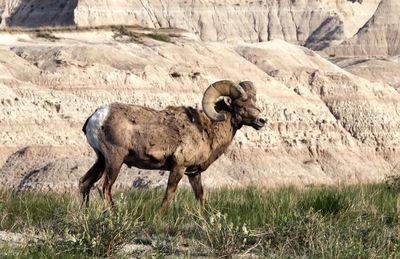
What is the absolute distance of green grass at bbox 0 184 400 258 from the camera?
7258mm

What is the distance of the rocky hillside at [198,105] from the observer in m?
29.9

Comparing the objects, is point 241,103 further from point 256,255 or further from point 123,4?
point 123,4

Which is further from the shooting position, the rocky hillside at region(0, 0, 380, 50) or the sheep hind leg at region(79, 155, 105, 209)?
the rocky hillside at region(0, 0, 380, 50)

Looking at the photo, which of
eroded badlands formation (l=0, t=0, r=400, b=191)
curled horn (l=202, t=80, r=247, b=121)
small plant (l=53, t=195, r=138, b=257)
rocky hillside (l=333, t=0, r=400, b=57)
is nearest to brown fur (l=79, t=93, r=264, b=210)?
curled horn (l=202, t=80, r=247, b=121)

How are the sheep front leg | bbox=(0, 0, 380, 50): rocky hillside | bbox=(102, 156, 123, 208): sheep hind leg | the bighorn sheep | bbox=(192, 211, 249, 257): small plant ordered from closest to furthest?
bbox=(192, 211, 249, 257): small plant
the sheep front leg
bbox=(102, 156, 123, 208): sheep hind leg
the bighorn sheep
bbox=(0, 0, 380, 50): rocky hillside

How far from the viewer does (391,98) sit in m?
41.5

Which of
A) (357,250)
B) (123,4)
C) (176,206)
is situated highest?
(357,250)

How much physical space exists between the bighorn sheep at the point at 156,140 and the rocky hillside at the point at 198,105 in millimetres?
15078

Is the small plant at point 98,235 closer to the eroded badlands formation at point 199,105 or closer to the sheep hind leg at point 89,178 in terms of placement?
the sheep hind leg at point 89,178

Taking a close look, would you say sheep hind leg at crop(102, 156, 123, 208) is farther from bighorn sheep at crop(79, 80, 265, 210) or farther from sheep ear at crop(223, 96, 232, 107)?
sheep ear at crop(223, 96, 232, 107)

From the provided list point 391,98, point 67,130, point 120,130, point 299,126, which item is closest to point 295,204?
point 120,130

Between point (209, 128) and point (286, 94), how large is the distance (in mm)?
27230

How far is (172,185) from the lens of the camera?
10062mm

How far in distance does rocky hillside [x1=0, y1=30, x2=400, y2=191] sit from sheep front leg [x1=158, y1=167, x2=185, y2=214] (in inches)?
614
